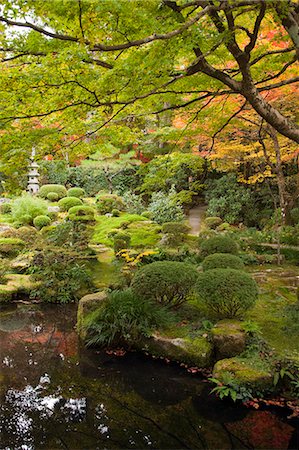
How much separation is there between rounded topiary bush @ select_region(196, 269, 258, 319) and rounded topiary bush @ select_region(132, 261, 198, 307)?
1.10 ft

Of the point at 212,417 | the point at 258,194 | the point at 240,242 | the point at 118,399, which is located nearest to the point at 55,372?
the point at 118,399

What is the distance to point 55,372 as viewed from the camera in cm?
502

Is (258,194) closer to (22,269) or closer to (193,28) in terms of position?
(22,269)

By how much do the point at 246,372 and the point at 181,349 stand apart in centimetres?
108

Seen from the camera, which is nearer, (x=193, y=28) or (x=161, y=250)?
(x=193, y=28)

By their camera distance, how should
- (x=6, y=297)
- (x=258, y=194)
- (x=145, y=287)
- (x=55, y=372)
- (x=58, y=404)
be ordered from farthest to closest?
(x=258, y=194), (x=6, y=297), (x=145, y=287), (x=55, y=372), (x=58, y=404)

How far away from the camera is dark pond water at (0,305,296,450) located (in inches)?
140

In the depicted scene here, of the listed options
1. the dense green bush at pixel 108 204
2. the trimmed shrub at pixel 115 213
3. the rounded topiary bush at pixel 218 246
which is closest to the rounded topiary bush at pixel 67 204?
the dense green bush at pixel 108 204

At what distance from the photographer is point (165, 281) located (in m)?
5.80

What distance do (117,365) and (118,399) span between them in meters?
0.87

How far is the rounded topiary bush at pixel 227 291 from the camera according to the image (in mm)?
5281

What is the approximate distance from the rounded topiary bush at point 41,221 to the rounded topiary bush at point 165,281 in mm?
7821

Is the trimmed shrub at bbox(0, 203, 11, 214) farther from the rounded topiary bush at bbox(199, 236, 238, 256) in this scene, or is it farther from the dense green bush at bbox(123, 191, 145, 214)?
the rounded topiary bush at bbox(199, 236, 238, 256)

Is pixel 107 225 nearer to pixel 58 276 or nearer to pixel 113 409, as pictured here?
pixel 58 276
